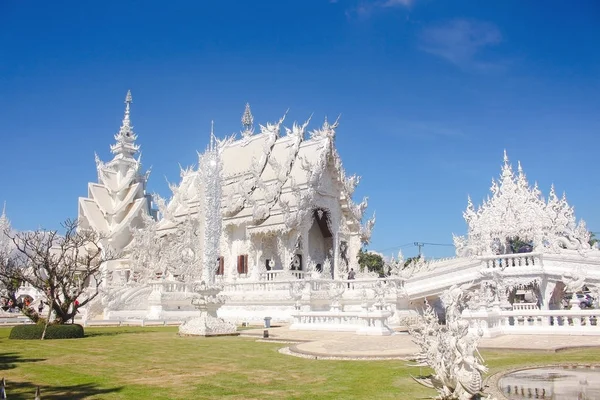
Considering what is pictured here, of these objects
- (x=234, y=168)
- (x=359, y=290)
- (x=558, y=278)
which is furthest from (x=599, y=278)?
(x=234, y=168)

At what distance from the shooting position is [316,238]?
107 ft

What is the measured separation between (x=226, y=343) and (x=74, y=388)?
6705 millimetres

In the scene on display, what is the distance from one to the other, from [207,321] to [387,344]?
605cm

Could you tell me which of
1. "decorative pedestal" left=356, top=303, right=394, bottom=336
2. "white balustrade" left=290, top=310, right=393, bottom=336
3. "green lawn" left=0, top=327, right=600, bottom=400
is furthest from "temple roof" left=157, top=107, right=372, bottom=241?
"green lawn" left=0, top=327, right=600, bottom=400

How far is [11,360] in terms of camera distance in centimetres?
1040

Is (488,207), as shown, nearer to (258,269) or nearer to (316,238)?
(316,238)

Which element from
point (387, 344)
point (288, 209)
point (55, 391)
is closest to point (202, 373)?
point (55, 391)

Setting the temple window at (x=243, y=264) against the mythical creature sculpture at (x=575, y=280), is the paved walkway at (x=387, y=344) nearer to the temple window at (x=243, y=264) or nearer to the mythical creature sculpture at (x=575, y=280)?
the mythical creature sculpture at (x=575, y=280)

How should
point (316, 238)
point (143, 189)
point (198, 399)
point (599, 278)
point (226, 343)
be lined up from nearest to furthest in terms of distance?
point (198, 399) → point (226, 343) → point (599, 278) → point (316, 238) → point (143, 189)

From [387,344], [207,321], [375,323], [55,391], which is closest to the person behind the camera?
[55,391]

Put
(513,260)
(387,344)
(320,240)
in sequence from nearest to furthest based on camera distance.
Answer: (387,344), (513,260), (320,240)

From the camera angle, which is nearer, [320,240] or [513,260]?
[513,260]

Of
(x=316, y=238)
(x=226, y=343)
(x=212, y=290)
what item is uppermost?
(x=316, y=238)

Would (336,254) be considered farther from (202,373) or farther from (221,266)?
(202,373)
